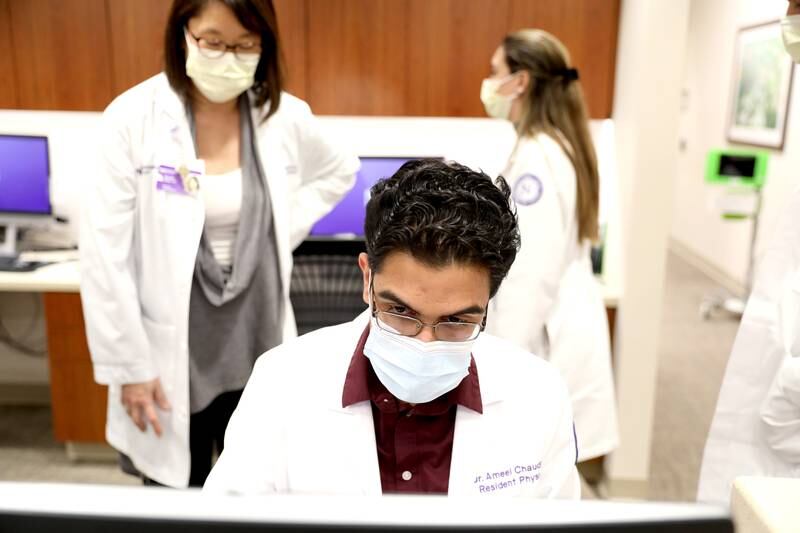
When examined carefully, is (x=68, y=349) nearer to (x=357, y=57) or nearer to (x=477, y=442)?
(x=357, y=57)

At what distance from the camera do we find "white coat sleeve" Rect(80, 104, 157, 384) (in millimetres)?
1663

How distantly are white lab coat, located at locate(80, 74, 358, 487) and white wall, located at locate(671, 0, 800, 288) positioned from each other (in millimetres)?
4318

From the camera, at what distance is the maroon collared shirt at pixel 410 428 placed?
101 cm

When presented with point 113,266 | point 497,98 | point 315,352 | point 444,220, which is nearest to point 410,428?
point 315,352

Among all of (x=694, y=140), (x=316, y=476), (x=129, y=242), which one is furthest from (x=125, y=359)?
(x=694, y=140)

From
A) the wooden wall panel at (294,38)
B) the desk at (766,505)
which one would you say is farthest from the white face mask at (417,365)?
the wooden wall panel at (294,38)

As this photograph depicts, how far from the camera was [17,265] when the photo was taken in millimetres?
2768

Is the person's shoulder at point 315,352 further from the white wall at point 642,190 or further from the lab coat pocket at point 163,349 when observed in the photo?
the white wall at point 642,190

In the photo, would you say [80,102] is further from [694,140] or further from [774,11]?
[694,140]

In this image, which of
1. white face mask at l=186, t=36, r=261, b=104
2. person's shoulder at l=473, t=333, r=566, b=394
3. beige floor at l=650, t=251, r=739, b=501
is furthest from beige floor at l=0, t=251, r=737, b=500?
person's shoulder at l=473, t=333, r=566, b=394

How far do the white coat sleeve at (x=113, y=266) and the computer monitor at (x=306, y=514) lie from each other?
1.27 meters

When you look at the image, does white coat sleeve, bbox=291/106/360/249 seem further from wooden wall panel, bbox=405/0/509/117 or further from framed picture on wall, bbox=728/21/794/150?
framed picture on wall, bbox=728/21/794/150

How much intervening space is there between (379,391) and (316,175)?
1194mm

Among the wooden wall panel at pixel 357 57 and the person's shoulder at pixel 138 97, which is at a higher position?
the wooden wall panel at pixel 357 57
